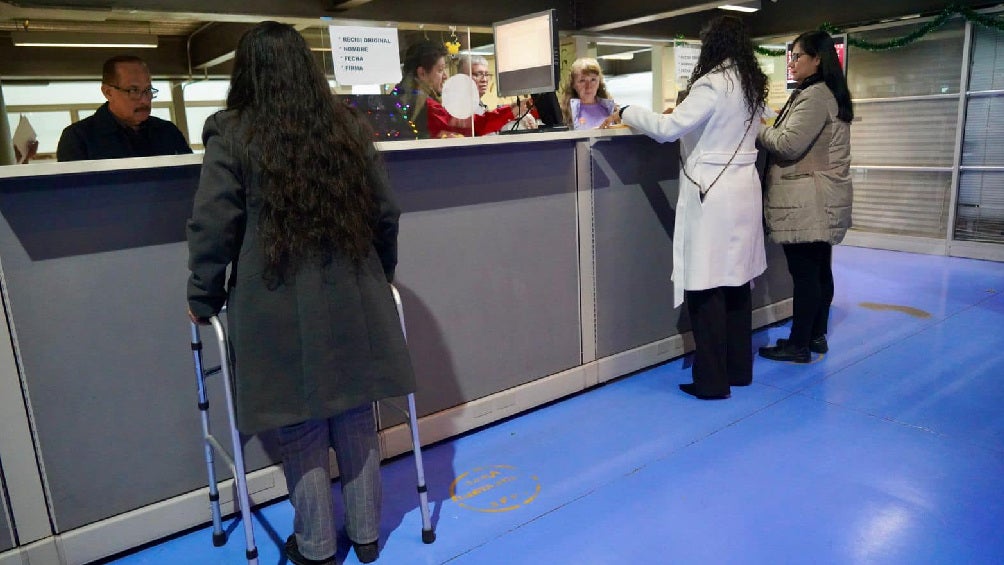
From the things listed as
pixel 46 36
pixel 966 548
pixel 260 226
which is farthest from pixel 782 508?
pixel 46 36

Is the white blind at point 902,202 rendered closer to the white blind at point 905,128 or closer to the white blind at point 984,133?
the white blind at point 905,128

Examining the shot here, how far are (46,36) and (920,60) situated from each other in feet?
29.5

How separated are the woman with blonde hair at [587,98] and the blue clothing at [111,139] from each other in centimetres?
232

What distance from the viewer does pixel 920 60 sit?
550 cm

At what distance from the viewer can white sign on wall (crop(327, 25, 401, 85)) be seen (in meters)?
2.21

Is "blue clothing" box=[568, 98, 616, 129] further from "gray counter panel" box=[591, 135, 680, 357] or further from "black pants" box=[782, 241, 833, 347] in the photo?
"black pants" box=[782, 241, 833, 347]

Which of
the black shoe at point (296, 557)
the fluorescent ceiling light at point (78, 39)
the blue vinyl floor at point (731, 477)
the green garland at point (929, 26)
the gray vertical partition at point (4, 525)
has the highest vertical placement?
the fluorescent ceiling light at point (78, 39)

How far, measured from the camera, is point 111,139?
2828 mm

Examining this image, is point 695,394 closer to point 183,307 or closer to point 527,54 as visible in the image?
point 527,54

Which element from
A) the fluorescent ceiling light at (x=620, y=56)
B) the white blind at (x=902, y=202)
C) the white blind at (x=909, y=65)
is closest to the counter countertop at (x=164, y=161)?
the white blind at (x=909, y=65)

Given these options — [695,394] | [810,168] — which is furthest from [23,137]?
[810,168]

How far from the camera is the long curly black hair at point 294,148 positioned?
4.84ft

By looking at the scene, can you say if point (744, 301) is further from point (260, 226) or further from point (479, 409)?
point (260, 226)

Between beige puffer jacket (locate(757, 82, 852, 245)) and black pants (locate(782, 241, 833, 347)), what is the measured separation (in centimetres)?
12
